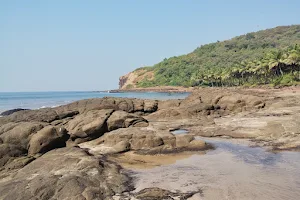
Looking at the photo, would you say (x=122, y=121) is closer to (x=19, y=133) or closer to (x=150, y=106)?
(x=19, y=133)

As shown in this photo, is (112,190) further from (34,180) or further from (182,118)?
(182,118)

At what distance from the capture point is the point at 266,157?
56.0 ft

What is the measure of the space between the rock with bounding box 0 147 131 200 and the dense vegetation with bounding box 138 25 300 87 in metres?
64.0

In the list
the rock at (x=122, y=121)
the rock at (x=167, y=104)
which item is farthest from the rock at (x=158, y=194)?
the rock at (x=167, y=104)

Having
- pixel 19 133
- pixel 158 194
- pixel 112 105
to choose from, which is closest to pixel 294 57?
pixel 112 105

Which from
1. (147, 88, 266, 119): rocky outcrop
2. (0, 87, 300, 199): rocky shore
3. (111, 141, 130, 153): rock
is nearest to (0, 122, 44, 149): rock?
(0, 87, 300, 199): rocky shore

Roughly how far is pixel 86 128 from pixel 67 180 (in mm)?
10312

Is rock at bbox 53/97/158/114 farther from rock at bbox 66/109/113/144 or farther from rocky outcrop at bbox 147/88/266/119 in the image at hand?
rock at bbox 66/109/113/144

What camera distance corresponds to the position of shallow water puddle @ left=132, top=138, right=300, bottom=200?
1185cm

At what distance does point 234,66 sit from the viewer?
10356 centimetres

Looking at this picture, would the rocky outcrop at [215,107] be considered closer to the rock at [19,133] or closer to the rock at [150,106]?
the rock at [150,106]

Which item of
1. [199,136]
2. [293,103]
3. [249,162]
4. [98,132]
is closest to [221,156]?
[249,162]

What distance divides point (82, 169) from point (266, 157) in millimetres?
9575

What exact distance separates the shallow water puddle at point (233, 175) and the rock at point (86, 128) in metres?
7.95
